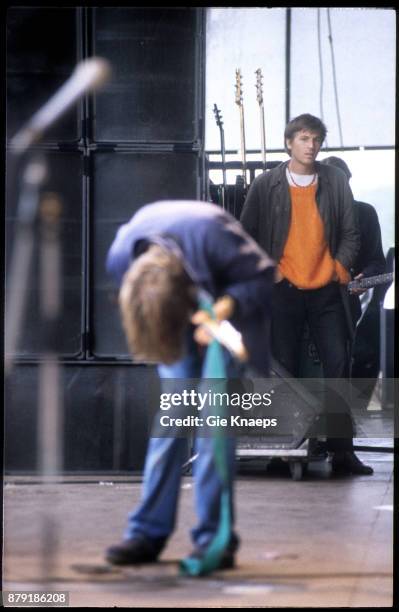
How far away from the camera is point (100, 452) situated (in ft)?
15.9

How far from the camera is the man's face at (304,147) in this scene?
4547mm

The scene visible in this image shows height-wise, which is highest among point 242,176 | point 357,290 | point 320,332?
point 242,176

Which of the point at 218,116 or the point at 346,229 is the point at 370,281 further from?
the point at 218,116

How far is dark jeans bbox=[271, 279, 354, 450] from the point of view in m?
4.50

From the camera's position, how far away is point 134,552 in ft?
12.4

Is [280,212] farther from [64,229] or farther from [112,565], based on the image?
[112,565]

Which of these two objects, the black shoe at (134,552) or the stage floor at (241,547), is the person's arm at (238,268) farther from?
the black shoe at (134,552)

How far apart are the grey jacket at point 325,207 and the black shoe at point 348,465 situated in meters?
0.70

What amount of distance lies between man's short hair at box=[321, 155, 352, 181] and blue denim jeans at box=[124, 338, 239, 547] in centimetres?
97

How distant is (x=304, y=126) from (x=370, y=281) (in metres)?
0.59

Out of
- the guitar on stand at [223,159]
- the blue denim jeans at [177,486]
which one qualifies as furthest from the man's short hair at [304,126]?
the blue denim jeans at [177,486]

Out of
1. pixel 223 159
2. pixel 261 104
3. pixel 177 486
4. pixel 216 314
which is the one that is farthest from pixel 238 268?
pixel 223 159

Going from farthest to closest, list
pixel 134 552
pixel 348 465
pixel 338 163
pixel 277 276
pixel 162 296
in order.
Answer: pixel 348 465, pixel 338 163, pixel 277 276, pixel 134 552, pixel 162 296

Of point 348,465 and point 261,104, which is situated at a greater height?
point 261,104
